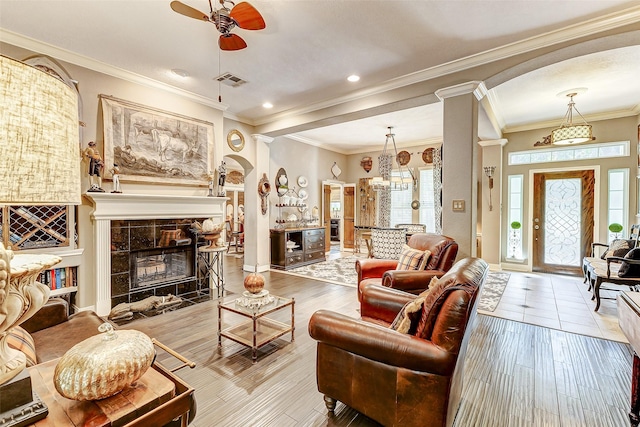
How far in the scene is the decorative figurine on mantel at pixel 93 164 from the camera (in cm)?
335

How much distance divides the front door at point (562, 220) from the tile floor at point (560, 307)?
63cm

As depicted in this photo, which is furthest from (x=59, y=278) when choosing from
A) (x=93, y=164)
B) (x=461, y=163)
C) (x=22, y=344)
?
(x=461, y=163)

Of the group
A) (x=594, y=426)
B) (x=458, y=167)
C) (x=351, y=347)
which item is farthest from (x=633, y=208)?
(x=351, y=347)

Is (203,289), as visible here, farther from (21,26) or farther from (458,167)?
(458,167)

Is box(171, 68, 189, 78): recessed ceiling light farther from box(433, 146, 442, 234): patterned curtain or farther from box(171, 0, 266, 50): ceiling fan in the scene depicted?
box(433, 146, 442, 234): patterned curtain

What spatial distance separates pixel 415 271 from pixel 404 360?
5.35 ft

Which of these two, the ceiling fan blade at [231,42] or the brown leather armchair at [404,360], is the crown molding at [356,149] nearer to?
the ceiling fan blade at [231,42]

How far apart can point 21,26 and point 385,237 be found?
17.8 ft

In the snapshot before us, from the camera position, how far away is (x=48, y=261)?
3.01 feet

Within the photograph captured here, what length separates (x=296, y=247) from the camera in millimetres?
6578

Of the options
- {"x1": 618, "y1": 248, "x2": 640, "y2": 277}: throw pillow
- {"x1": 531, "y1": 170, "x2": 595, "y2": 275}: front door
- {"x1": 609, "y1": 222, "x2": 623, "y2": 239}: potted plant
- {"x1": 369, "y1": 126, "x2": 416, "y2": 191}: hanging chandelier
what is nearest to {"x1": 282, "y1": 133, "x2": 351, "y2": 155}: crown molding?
{"x1": 369, "y1": 126, "x2": 416, "y2": 191}: hanging chandelier

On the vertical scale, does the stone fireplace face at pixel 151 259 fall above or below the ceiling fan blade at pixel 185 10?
below

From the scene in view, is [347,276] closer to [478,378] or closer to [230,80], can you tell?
[478,378]

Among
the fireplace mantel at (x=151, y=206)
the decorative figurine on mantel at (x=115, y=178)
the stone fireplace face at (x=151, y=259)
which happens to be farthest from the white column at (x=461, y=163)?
the decorative figurine on mantel at (x=115, y=178)
